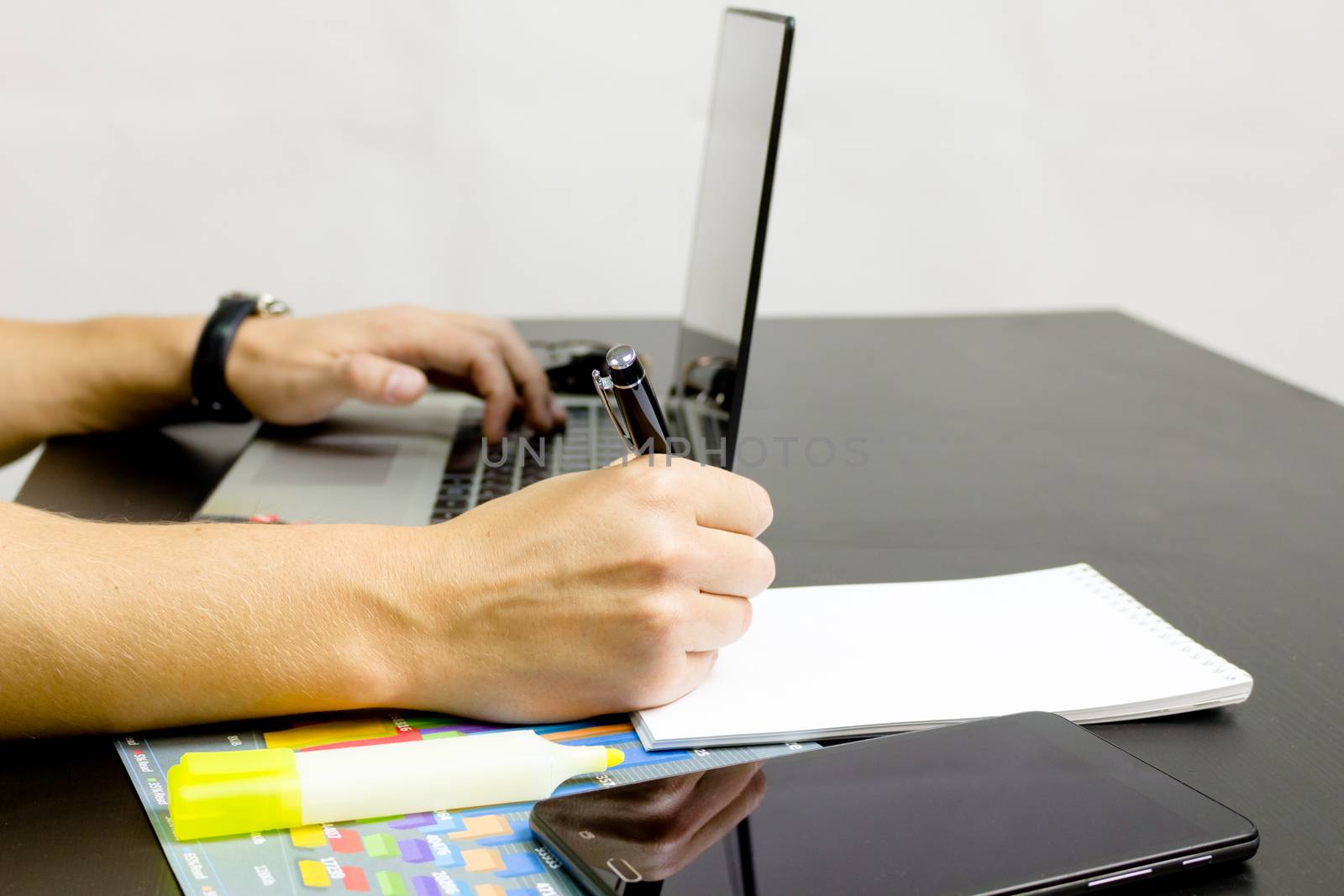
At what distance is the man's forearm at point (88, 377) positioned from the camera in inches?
47.7

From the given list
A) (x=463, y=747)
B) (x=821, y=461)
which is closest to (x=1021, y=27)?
(x=821, y=461)

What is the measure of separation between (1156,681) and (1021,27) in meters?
2.63

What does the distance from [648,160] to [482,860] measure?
8.35 ft

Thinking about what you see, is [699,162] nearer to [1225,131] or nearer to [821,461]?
[1225,131]

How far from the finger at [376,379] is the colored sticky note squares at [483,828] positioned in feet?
2.24

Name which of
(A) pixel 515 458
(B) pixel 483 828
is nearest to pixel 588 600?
(B) pixel 483 828

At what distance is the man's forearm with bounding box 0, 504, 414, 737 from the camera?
668mm

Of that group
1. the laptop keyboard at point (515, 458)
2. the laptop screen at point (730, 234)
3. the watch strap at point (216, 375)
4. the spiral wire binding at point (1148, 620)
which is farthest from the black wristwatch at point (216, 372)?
the spiral wire binding at point (1148, 620)

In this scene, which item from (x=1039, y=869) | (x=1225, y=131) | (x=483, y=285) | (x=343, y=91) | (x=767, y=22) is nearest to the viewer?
(x=1039, y=869)

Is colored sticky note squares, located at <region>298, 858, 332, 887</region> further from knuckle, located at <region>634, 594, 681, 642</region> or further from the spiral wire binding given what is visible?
the spiral wire binding

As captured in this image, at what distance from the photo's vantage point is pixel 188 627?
0.69 m

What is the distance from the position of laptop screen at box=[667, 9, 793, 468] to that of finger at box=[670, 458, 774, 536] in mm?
243

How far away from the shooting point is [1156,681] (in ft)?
2.40

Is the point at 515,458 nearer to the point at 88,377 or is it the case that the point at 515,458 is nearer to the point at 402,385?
the point at 402,385
